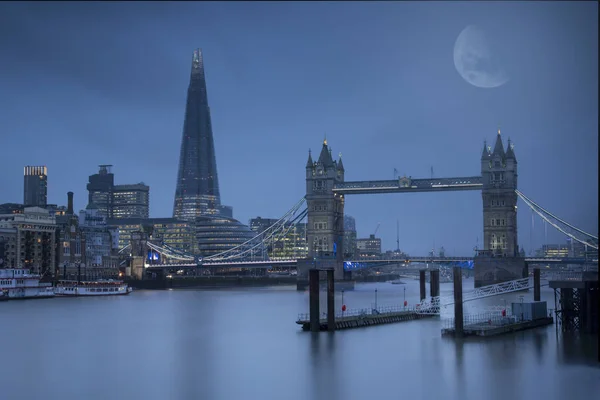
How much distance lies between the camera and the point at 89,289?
106 meters

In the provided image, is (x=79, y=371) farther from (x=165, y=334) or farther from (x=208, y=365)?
(x=165, y=334)

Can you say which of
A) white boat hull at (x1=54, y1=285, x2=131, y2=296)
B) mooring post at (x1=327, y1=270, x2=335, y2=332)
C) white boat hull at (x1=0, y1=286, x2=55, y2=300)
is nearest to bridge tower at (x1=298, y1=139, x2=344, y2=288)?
white boat hull at (x1=54, y1=285, x2=131, y2=296)

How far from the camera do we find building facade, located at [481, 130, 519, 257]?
382 feet

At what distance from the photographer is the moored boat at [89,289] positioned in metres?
106

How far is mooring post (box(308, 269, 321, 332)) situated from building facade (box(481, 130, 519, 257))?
2656 inches

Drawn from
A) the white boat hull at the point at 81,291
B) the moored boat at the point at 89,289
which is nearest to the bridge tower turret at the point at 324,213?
the moored boat at the point at 89,289

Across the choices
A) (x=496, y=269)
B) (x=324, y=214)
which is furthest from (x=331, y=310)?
(x=324, y=214)

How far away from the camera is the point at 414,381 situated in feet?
128

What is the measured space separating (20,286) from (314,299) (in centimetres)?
5536

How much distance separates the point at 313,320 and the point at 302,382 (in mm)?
13795

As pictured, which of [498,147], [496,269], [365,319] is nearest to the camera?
[365,319]

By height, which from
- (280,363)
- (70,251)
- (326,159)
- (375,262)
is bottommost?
(280,363)

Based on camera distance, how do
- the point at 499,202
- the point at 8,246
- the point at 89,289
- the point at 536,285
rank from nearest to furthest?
1. the point at 536,285
2. the point at 89,289
3. the point at 8,246
4. the point at 499,202

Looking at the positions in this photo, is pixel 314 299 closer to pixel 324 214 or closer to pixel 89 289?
pixel 89 289
